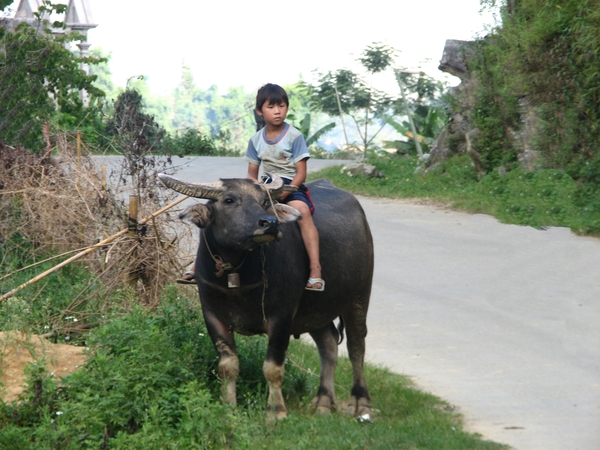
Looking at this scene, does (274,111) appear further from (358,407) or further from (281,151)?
(358,407)

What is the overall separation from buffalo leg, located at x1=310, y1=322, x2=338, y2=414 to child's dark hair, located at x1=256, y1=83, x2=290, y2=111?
1.78 metres

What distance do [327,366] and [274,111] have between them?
1912mm

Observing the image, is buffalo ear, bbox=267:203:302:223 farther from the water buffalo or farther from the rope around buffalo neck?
the rope around buffalo neck

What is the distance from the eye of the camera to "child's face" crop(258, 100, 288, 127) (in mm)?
5625

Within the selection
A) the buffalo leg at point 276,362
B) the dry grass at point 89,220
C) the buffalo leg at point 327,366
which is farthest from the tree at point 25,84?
the buffalo leg at point 276,362

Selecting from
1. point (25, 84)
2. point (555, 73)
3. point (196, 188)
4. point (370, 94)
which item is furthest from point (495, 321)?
point (370, 94)

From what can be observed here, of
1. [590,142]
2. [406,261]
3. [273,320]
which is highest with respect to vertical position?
[590,142]

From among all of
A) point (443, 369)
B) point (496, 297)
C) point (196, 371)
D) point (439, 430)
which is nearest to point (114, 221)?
point (196, 371)

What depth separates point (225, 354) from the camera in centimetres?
553

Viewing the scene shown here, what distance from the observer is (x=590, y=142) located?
43.0 ft

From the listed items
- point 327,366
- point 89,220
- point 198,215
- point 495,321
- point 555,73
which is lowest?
point 495,321

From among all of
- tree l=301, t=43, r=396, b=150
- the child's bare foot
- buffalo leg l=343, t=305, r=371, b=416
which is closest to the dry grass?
buffalo leg l=343, t=305, r=371, b=416

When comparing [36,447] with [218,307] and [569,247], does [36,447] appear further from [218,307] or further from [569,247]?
[569,247]

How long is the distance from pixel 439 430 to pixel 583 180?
8.64 meters
